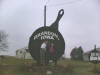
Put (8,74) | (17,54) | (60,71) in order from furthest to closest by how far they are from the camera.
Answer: (17,54) < (60,71) < (8,74)

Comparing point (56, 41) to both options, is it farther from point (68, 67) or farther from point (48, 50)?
point (68, 67)

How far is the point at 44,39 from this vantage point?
1733cm

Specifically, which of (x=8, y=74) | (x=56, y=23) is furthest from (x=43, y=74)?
(x=56, y=23)

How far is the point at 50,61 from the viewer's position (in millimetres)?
17922

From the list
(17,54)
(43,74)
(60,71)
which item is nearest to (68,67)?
(60,71)

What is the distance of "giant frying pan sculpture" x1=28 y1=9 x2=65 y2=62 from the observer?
16.9 meters

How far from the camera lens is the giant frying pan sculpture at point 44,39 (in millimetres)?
16906

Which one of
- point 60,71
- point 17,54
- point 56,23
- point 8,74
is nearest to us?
point 8,74

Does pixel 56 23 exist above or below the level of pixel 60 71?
above

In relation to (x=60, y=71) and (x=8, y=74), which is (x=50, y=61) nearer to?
(x=60, y=71)

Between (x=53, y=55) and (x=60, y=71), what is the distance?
1.42 m

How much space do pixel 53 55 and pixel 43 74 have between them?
6.44ft

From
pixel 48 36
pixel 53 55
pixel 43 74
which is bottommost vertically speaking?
pixel 43 74

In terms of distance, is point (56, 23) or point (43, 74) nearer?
point (43, 74)
